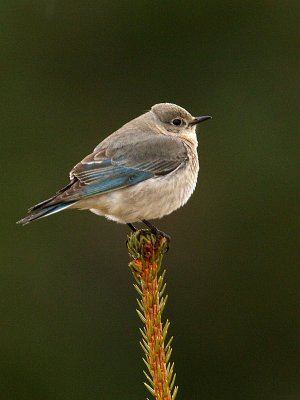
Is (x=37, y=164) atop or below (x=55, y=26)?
below

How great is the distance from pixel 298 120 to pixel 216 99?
0.87 m

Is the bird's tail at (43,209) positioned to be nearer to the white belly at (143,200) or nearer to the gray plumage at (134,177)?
the gray plumage at (134,177)

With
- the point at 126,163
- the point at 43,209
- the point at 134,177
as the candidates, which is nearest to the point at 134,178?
the point at 134,177

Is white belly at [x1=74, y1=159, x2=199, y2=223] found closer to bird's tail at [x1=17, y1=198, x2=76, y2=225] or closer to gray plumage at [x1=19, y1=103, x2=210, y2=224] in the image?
gray plumage at [x1=19, y1=103, x2=210, y2=224]

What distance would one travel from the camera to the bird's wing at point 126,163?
21.4 feet

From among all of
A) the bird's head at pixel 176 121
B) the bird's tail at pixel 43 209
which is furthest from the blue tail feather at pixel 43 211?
the bird's head at pixel 176 121

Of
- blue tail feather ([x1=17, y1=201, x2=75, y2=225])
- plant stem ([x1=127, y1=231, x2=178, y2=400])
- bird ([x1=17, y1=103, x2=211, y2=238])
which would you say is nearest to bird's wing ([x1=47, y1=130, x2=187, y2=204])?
bird ([x1=17, y1=103, x2=211, y2=238])

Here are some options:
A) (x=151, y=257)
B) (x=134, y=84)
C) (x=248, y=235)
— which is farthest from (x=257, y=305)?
(x=151, y=257)

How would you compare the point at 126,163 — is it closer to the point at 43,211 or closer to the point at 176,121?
the point at 176,121

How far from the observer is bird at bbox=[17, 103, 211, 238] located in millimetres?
6488

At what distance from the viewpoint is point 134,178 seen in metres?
6.74

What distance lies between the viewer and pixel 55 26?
35.7 ft

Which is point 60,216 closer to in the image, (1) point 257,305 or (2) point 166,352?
(1) point 257,305

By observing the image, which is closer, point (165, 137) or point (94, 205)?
point (94, 205)
